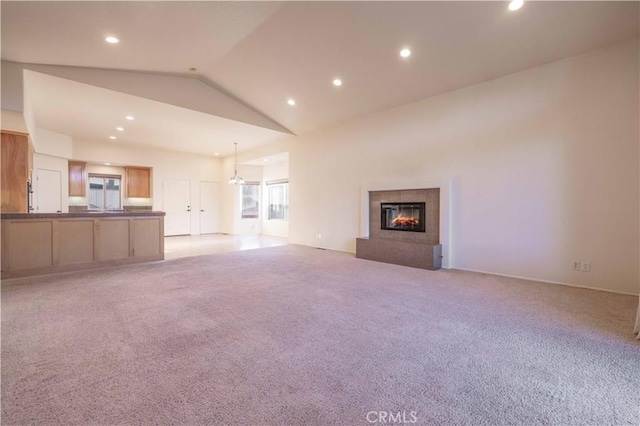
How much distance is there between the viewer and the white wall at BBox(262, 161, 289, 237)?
10037mm

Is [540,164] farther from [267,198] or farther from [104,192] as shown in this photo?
[104,192]

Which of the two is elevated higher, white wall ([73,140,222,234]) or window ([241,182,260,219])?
white wall ([73,140,222,234])

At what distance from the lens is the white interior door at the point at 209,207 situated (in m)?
10.5

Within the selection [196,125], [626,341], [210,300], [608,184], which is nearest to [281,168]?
[196,125]

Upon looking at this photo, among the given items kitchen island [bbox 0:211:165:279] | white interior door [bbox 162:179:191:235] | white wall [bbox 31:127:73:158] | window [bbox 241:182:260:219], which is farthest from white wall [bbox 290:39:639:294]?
white wall [bbox 31:127:73:158]

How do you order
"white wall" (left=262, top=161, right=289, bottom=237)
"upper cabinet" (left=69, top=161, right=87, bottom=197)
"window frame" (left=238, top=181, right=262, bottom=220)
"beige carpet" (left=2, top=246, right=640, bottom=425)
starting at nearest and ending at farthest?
"beige carpet" (left=2, top=246, right=640, bottom=425) < "upper cabinet" (left=69, top=161, right=87, bottom=197) < "white wall" (left=262, top=161, right=289, bottom=237) < "window frame" (left=238, top=181, right=262, bottom=220)

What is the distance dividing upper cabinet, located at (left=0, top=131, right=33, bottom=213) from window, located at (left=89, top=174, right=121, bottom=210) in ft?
13.3

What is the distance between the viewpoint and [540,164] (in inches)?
158

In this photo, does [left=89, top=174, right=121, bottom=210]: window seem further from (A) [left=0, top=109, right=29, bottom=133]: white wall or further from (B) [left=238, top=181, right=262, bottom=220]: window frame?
(A) [left=0, top=109, right=29, bottom=133]: white wall

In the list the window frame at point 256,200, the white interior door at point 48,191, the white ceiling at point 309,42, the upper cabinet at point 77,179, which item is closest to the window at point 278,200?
the window frame at point 256,200

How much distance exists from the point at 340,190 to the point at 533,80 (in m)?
3.93

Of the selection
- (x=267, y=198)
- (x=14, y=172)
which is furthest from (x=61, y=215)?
(x=267, y=198)

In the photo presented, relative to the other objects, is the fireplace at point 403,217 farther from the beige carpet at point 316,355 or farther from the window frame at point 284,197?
the window frame at point 284,197

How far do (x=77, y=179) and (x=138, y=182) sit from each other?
1521mm
